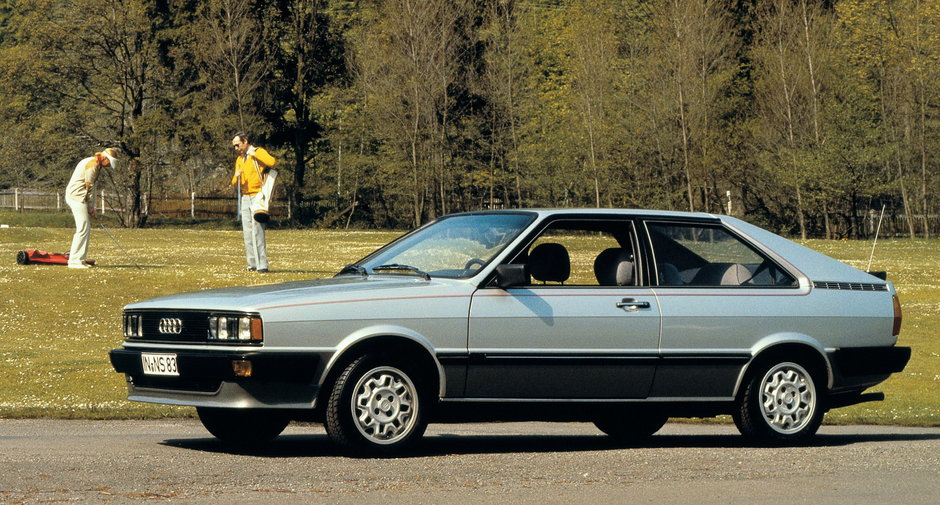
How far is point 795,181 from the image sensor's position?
64438 millimetres

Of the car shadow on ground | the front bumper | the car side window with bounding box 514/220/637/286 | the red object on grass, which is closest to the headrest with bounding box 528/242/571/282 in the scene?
the car side window with bounding box 514/220/637/286

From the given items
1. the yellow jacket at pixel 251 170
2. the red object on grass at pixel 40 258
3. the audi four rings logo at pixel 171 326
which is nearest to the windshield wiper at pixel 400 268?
the audi four rings logo at pixel 171 326

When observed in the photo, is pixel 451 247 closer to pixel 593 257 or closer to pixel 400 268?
pixel 400 268

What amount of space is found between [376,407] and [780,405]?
10.2 feet

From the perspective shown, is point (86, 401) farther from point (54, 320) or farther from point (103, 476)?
point (54, 320)

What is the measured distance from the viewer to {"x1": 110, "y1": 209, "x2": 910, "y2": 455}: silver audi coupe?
8625 millimetres

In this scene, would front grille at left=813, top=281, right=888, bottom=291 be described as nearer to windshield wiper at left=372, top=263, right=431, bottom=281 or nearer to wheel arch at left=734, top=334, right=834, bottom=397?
wheel arch at left=734, top=334, right=834, bottom=397

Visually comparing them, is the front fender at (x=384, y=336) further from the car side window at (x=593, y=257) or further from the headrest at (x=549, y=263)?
the headrest at (x=549, y=263)

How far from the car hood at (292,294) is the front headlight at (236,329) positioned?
6 cm

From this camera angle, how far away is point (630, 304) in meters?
9.55

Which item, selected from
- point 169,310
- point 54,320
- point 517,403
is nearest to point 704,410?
point 517,403

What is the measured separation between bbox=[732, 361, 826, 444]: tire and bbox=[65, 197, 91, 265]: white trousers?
1579 centimetres

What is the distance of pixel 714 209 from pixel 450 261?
62.5 metres

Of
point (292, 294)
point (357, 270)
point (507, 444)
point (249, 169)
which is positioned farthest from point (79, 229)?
point (292, 294)
